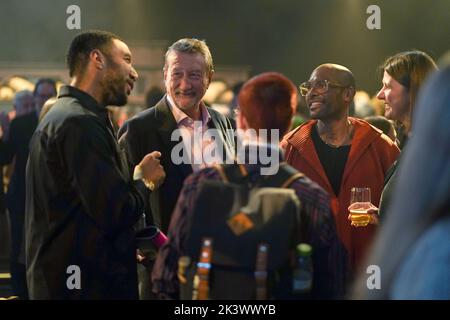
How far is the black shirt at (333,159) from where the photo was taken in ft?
13.4

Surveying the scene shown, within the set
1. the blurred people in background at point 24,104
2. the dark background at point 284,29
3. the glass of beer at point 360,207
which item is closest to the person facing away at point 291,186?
the glass of beer at point 360,207

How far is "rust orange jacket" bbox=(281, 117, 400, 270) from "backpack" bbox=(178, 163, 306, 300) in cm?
155

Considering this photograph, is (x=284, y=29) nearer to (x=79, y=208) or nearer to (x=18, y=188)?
(x=18, y=188)

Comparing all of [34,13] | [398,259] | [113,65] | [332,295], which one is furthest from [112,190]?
[34,13]

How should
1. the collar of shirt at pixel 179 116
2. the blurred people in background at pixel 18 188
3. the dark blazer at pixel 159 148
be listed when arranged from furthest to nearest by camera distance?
the blurred people in background at pixel 18 188, the collar of shirt at pixel 179 116, the dark blazer at pixel 159 148

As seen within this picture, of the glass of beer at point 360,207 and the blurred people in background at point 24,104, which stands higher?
the blurred people in background at point 24,104

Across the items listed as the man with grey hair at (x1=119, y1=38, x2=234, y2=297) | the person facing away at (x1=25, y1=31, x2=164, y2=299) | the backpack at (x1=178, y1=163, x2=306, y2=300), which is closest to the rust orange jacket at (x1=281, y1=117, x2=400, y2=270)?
the man with grey hair at (x1=119, y1=38, x2=234, y2=297)

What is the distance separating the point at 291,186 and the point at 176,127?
5.01ft

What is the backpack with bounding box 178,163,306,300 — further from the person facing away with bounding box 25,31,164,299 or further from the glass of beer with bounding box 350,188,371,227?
the glass of beer with bounding box 350,188,371,227

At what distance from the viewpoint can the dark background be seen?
1166 cm

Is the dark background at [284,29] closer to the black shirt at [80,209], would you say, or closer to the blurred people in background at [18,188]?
the blurred people in background at [18,188]

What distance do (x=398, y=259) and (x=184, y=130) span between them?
259cm

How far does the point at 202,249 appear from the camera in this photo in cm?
245

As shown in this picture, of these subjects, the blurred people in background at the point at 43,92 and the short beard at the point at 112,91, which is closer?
the short beard at the point at 112,91
